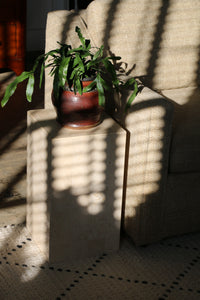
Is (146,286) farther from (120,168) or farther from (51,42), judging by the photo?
(51,42)

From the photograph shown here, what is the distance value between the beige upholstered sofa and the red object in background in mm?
1322

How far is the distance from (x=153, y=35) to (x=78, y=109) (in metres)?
0.69

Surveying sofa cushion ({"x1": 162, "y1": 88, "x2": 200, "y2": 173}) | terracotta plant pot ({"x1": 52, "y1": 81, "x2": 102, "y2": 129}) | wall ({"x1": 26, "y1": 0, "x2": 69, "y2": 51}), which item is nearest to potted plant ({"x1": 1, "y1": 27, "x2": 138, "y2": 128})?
terracotta plant pot ({"x1": 52, "y1": 81, "x2": 102, "y2": 129})

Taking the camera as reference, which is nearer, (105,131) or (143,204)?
(105,131)

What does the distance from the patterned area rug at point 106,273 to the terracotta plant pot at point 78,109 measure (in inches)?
20.5

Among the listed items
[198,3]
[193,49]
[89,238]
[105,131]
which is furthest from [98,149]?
[198,3]

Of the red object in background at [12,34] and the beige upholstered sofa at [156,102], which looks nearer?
the beige upholstered sofa at [156,102]

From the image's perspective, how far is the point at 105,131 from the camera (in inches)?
69.1

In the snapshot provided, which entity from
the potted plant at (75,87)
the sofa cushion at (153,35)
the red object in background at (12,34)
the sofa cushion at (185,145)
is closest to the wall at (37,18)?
the red object in background at (12,34)

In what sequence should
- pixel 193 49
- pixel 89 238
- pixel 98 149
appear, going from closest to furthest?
1. pixel 98 149
2. pixel 89 238
3. pixel 193 49

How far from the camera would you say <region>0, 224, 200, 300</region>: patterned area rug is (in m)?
1.71

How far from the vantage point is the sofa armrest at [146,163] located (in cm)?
176

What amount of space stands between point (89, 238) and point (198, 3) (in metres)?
1.21

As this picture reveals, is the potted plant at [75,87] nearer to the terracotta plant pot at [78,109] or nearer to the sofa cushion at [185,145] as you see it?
the terracotta plant pot at [78,109]
